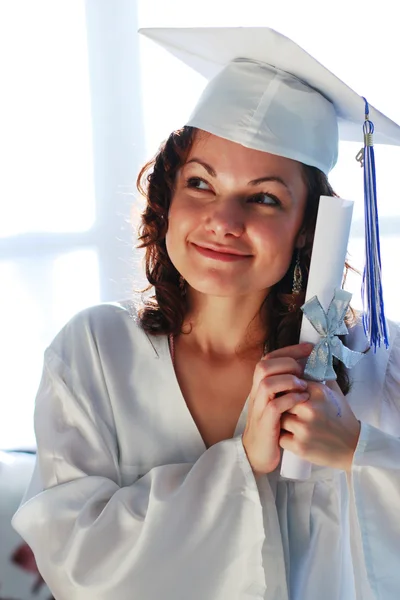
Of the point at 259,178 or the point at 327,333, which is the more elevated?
the point at 259,178

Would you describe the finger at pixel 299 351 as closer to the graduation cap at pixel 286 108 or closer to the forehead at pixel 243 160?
the graduation cap at pixel 286 108

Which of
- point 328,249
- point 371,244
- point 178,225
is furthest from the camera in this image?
point 178,225

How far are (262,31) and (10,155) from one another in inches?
45.3

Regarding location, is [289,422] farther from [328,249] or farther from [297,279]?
[297,279]

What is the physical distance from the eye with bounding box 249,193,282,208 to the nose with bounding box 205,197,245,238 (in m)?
0.05

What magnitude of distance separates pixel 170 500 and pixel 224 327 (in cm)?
38

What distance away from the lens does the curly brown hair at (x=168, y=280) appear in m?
1.58

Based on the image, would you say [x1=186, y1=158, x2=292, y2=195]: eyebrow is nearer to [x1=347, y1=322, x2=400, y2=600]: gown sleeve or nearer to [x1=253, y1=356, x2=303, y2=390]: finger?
[x1=253, y1=356, x2=303, y2=390]: finger

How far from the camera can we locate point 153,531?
4.41ft

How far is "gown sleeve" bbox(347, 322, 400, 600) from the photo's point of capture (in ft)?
4.39

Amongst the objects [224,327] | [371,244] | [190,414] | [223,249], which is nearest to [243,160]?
[223,249]

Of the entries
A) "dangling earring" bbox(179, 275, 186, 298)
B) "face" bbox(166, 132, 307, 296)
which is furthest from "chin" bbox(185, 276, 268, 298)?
"dangling earring" bbox(179, 275, 186, 298)

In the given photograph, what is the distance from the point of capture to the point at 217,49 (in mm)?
1448

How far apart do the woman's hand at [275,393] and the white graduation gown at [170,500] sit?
0.28 ft
